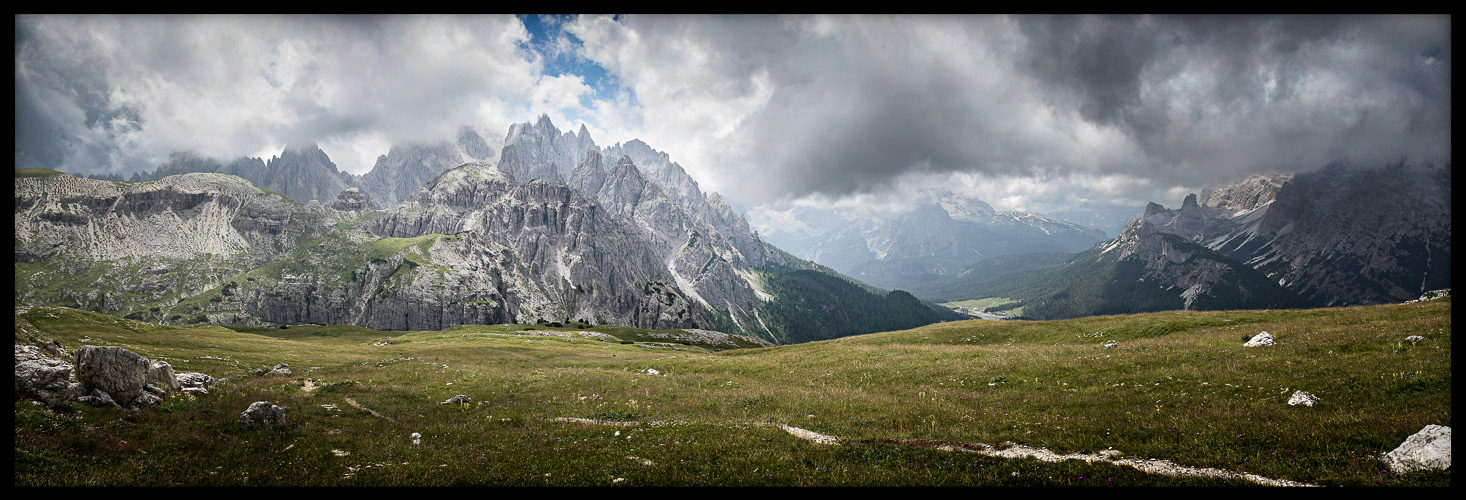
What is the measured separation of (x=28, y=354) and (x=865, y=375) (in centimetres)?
3431

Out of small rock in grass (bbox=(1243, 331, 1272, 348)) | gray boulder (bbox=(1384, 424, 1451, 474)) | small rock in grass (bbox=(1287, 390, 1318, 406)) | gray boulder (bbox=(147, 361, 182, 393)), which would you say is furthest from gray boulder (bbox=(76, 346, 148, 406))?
small rock in grass (bbox=(1243, 331, 1272, 348))

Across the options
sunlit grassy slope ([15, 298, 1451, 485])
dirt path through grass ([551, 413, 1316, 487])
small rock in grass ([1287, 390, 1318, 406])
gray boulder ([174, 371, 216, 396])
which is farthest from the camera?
gray boulder ([174, 371, 216, 396])

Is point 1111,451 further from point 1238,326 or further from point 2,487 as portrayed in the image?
Result: point 1238,326

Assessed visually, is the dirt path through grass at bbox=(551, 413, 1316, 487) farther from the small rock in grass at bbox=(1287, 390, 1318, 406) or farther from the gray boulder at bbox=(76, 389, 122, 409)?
the gray boulder at bbox=(76, 389, 122, 409)

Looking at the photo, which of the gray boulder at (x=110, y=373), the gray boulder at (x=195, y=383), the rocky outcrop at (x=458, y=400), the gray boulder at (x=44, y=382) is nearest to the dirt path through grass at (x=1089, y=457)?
the rocky outcrop at (x=458, y=400)

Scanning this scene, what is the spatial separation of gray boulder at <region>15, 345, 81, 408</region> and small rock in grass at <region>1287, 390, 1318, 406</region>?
37.1 meters

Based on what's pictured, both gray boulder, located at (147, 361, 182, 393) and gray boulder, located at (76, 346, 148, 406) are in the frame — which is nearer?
gray boulder, located at (76, 346, 148, 406)

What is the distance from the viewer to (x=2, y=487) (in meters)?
8.31

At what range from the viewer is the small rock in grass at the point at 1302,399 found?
560 inches

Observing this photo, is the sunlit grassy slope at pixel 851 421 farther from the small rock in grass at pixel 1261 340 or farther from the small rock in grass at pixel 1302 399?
the small rock in grass at pixel 1261 340

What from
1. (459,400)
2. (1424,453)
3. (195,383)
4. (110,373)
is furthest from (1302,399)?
(195,383)

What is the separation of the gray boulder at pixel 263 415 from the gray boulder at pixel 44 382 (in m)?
4.32

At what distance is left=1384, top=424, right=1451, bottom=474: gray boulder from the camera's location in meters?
8.95

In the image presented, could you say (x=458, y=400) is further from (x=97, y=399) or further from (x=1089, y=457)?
(x=1089, y=457)
